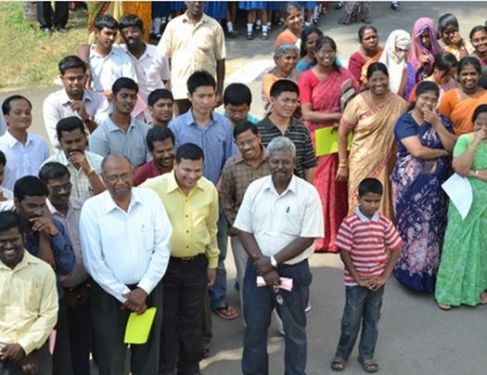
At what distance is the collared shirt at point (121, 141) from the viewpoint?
200 inches

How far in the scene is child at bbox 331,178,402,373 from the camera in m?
4.68

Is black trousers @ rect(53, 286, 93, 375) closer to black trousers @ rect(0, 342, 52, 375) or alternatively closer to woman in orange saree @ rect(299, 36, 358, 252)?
black trousers @ rect(0, 342, 52, 375)

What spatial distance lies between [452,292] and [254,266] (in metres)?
2.02

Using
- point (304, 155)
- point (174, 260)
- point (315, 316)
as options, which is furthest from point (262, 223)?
point (315, 316)

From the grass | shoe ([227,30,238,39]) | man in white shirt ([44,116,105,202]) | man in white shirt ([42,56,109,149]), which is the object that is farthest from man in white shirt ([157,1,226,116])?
shoe ([227,30,238,39])

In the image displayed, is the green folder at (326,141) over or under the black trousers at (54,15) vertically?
under

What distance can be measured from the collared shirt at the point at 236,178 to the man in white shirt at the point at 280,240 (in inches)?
17.6

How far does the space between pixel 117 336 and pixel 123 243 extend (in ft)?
1.85

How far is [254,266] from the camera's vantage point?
14.4 ft

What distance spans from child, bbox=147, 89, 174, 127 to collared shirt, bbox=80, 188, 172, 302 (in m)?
1.26

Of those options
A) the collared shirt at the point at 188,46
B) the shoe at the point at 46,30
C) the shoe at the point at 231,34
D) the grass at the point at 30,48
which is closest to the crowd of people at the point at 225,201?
the collared shirt at the point at 188,46

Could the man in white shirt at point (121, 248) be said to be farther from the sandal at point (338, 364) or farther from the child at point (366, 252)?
the sandal at point (338, 364)

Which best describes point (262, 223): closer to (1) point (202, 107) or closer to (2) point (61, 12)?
(1) point (202, 107)

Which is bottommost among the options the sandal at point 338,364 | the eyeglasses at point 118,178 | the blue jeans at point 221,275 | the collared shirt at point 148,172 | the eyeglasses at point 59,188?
the sandal at point 338,364
